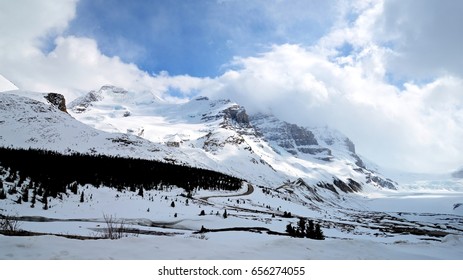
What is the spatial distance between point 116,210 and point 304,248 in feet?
72.1

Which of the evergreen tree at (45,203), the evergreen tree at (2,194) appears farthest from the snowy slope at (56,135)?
the evergreen tree at (2,194)

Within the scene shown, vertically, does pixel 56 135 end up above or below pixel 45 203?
above

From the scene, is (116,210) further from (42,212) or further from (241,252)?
(241,252)

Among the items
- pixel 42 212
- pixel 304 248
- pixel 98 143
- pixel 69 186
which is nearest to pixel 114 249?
pixel 304 248

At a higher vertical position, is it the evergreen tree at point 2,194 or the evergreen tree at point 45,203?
the evergreen tree at point 2,194

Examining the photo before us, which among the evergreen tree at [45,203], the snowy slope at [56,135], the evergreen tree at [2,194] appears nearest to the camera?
the evergreen tree at [2,194]

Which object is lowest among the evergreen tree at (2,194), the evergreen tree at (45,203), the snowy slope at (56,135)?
the evergreen tree at (45,203)

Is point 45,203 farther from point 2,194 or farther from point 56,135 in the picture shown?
point 56,135

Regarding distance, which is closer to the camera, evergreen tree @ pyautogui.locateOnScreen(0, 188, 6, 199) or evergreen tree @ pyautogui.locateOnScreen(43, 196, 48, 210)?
evergreen tree @ pyautogui.locateOnScreen(0, 188, 6, 199)

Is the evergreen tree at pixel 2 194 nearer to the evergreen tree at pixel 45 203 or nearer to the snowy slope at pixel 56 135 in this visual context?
the evergreen tree at pixel 45 203

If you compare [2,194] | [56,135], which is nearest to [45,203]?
[2,194]

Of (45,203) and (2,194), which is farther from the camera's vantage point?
(45,203)

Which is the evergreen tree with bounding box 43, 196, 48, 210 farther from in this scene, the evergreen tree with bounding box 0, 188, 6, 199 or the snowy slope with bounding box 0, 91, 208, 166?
the snowy slope with bounding box 0, 91, 208, 166

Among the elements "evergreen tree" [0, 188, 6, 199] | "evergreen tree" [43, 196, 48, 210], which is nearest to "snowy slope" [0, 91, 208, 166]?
"evergreen tree" [43, 196, 48, 210]
